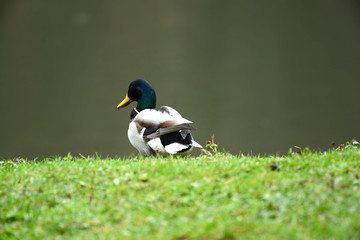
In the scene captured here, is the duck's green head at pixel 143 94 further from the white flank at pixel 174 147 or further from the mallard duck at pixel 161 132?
the white flank at pixel 174 147

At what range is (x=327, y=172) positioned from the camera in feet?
13.9

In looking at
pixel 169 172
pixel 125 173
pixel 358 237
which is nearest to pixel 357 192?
pixel 358 237

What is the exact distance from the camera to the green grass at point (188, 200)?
10.8 feet

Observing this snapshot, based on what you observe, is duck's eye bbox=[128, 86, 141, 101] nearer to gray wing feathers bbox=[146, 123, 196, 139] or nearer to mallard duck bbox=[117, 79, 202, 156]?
mallard duck bbox=[117, 79, 202, 156]

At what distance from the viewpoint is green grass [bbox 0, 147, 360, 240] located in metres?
3.29

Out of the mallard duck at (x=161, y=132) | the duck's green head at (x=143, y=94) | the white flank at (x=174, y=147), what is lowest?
the white flank at (x=174, y=147)

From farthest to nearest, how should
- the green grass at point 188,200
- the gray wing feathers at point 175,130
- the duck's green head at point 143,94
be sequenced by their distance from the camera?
the duck's green head at point 143,94 → the gray wing feathers at point 175,130 → the green grass at point 188,200

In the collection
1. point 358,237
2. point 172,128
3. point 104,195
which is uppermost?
point 172,128

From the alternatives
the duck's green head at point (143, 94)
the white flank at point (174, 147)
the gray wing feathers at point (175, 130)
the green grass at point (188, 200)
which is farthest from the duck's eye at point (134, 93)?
the green grass at point (188, 200)

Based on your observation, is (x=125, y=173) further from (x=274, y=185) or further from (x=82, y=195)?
(x=274, y=185)

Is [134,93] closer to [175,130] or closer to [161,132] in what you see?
[161,132]

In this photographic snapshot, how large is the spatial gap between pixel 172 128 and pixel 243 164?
45.3 inches

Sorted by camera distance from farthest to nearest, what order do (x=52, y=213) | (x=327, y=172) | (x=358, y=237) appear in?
1. (x=327, y=172)
2. (x=52, y=213)
3. (x=358, y=237)

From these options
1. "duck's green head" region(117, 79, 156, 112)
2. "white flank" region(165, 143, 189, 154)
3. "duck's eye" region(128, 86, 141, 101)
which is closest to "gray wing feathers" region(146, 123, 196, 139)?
"white flank" region(165, 143, 189, 154)
